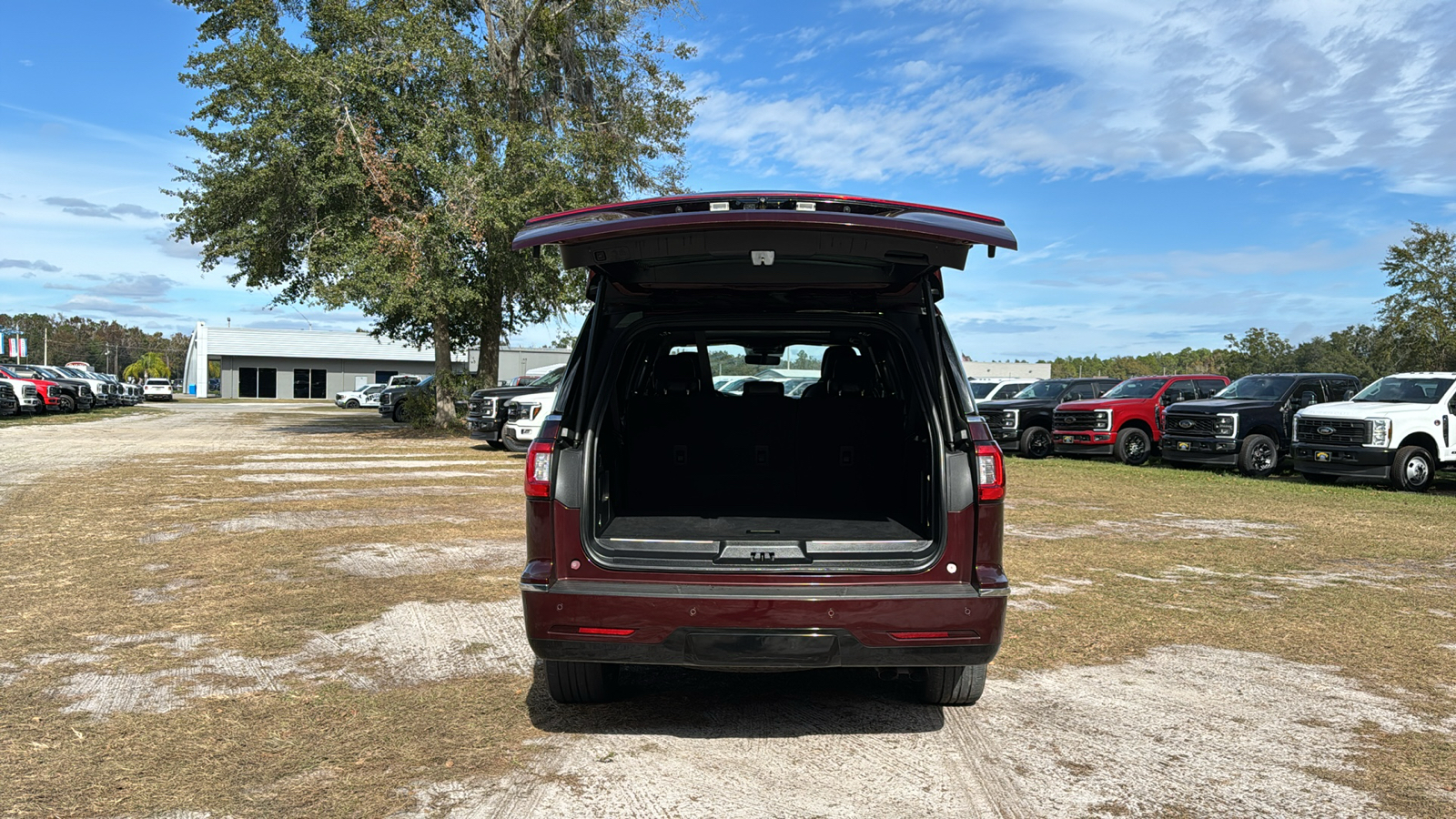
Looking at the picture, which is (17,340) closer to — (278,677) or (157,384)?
(157,384)

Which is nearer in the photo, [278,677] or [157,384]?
[278,677]

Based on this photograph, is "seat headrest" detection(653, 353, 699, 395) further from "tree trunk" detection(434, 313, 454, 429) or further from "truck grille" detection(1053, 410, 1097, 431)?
"tree trunk" detection(434, 313, 454, 429)

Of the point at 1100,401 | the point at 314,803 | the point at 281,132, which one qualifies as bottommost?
the point at 314,803

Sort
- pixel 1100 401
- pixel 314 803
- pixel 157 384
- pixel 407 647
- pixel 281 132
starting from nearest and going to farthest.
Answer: pixel 314 803, pixel 407 647, pixel 1100 401, pixel 281 132, pixel 157 384

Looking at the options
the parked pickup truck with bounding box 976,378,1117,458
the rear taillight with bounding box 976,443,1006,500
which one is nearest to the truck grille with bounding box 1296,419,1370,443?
the parked pickup truck with bounding box 976,378,1117,458

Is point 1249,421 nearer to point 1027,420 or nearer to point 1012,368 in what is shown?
point 1027,420

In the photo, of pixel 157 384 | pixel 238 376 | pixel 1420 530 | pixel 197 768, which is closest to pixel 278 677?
pixel 197 768

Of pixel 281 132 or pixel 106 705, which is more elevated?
pixel 281 132

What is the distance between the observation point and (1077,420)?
21250mm

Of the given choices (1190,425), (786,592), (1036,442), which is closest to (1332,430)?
(1190,425)

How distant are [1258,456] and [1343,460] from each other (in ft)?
6.98

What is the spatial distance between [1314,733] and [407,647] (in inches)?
177

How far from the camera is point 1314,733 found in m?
4.44

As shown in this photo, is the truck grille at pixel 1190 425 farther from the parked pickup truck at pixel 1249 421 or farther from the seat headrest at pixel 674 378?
the seat headrest at pixel 674 378
